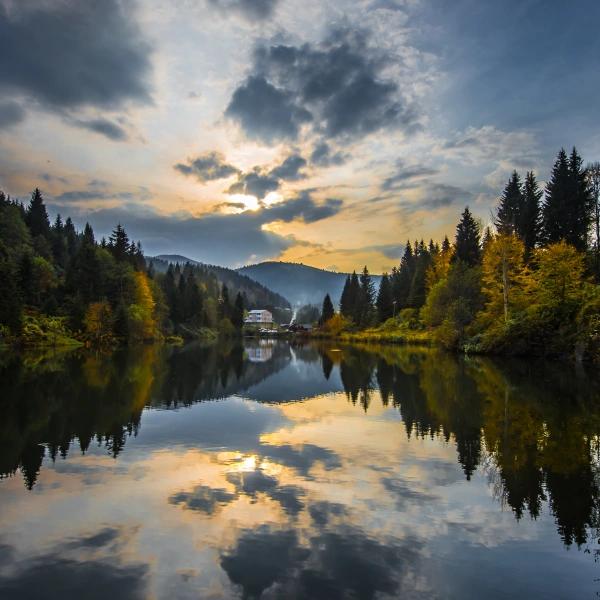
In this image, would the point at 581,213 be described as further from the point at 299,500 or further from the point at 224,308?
the point at 224,308

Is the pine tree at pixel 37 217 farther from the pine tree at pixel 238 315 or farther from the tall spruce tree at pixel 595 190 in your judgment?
the tall spruce tree at pixel 595 190

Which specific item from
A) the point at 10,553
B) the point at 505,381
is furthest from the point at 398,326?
the point at 10,553

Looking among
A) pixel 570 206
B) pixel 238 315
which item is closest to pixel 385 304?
pixel 570 206

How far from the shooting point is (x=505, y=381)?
2645 centimetres

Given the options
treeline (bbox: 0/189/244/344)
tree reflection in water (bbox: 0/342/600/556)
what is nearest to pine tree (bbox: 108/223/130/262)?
treeline (bbox: 0/189/244/344)

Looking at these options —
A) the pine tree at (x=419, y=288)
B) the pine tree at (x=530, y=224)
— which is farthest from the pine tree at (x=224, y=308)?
the pine tree at (x=530, y=224)

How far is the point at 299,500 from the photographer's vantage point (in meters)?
9.14

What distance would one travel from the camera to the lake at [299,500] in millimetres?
6348

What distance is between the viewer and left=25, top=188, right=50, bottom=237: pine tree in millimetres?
103000

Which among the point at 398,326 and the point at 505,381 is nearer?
the point at 505,381

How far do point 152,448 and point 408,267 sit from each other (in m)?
101

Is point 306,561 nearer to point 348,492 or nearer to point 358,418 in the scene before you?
point 348,492

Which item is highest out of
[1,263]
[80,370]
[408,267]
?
[408,267]

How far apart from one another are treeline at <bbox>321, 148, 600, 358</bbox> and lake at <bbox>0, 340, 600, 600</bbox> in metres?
19.2
